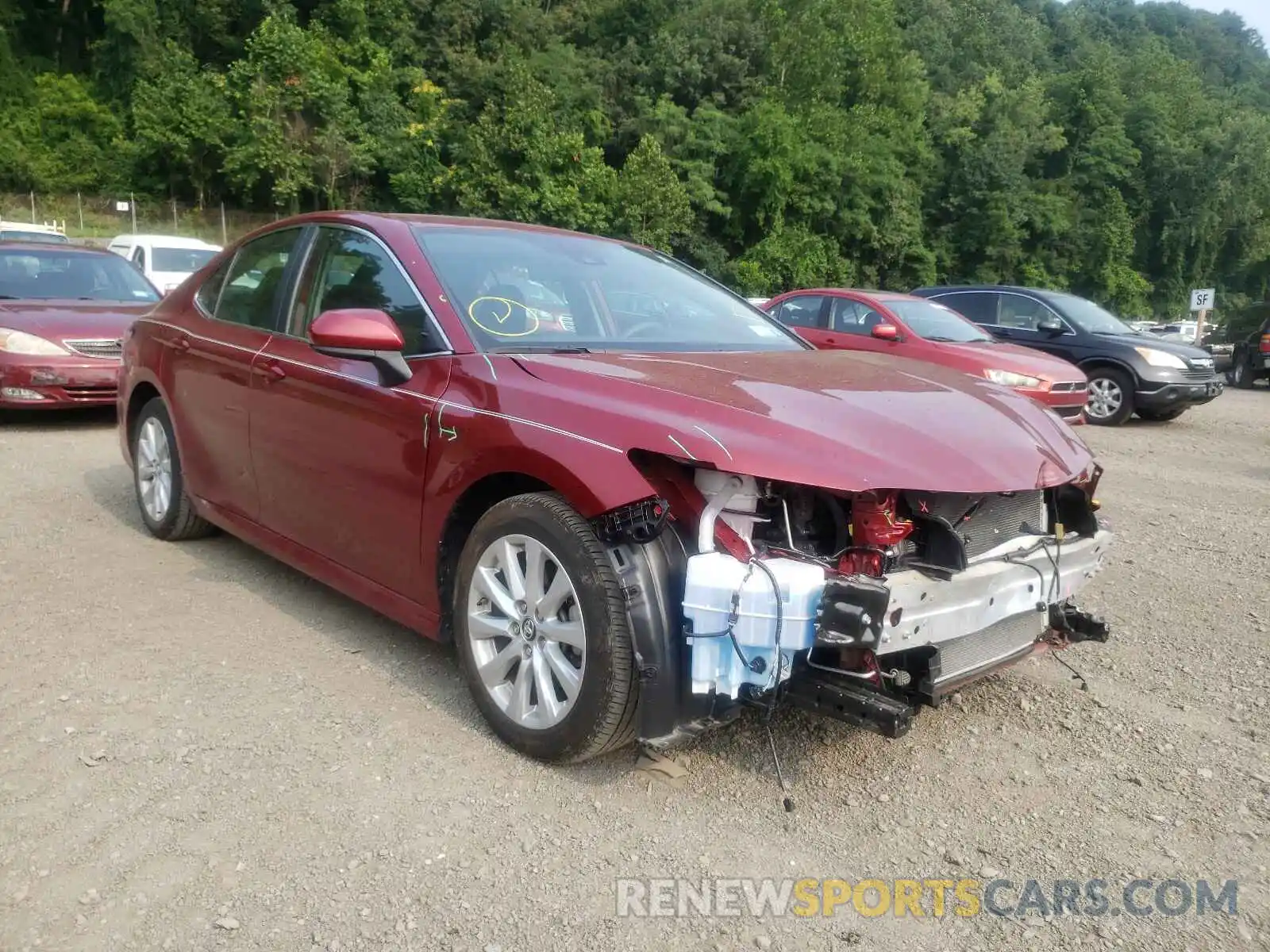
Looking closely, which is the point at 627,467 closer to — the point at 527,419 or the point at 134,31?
the point at 527,419

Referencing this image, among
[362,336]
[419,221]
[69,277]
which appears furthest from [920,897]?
[69,277]

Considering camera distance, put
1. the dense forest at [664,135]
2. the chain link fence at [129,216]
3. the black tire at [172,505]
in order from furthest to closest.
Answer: the dense forest at [664,135]
the chain link fence at [129,216]
the black tire at [172,505]

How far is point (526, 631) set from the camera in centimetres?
299

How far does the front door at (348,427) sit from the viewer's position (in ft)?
11.0

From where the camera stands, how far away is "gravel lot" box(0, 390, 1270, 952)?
2.35 m

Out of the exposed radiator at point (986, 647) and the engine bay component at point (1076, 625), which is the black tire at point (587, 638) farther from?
the engine bay component at point (1076, 625)

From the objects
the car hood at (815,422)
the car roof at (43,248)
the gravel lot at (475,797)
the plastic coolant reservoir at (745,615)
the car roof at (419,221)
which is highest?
the car roof at (43,248)

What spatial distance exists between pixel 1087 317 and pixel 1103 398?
1196 millimetres

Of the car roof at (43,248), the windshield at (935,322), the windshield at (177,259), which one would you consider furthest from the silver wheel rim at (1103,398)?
the windshield at (177,259)

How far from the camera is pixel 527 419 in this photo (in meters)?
2.95

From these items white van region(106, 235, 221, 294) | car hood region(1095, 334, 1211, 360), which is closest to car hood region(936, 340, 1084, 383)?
car hood region(1095, 334, 1211, 360)

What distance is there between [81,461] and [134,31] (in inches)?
1892

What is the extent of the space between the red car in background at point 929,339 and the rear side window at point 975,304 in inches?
66.4

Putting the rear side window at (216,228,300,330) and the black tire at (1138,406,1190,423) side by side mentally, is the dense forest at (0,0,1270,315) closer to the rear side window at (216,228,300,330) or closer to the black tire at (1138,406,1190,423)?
the black tire at (1138,406,1190,423)
